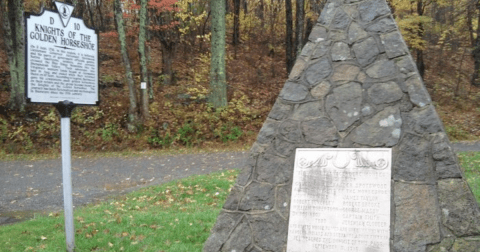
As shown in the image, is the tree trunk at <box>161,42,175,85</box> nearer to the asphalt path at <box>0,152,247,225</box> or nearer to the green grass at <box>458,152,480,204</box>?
the asphalt path at <box>0,152,247,225</box>

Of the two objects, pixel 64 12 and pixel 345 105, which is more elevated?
pixel 64 12

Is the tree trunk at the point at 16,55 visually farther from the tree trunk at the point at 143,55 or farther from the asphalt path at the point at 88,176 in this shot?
the tree trunk at the point at 143,55

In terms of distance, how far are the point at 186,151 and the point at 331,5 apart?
9899 millimetres

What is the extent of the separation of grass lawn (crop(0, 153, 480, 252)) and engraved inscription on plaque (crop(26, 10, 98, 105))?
1784 millimetres

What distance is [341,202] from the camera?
3633 mm

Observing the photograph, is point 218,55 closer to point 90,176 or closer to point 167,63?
point 167,63

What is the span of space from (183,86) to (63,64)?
14.0 metres

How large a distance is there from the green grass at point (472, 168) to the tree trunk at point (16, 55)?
15364 millimetres

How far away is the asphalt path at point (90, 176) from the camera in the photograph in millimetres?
8211

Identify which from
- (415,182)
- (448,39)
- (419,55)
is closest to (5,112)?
(415,182)

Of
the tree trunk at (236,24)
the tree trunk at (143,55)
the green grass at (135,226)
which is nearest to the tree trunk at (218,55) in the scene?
the tree trunk at (143,55)

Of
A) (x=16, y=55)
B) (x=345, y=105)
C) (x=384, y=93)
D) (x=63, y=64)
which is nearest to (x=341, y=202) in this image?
(x=345, y=105)

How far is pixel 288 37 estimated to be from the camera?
65.5ft

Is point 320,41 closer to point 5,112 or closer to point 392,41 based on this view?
point 392,41
